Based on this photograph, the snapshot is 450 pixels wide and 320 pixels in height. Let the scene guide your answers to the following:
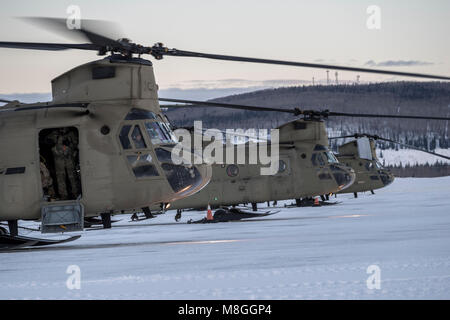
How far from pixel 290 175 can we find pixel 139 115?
43.8 feet

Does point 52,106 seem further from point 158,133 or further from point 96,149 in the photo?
point 158,133

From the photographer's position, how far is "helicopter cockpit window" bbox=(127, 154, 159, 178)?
15516mm

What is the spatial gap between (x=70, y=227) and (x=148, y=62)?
4.44 meters

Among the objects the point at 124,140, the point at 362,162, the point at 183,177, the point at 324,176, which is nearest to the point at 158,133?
the point at 124,140

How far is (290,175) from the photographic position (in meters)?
28.2

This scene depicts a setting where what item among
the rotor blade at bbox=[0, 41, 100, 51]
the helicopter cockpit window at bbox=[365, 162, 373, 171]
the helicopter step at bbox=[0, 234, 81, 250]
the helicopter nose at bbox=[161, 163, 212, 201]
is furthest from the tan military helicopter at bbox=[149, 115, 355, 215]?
the helicopter cockpit window at bbox=[365, 162, 373, 171]

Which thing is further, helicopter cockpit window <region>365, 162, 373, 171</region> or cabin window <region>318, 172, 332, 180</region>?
helicopter cockpit window <region>365, 162, 373, 171</region>

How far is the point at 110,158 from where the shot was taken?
15.4 metres

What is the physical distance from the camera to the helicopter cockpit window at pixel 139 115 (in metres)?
15.8

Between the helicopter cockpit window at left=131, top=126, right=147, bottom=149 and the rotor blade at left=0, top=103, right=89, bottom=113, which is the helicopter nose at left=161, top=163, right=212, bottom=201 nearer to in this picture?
the helicopter cockpit window at left=131, top=126, right=147, bottom=149

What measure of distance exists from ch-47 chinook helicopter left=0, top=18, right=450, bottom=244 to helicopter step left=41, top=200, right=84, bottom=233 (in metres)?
0.02

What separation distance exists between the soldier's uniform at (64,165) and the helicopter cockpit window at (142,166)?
1.41 meters

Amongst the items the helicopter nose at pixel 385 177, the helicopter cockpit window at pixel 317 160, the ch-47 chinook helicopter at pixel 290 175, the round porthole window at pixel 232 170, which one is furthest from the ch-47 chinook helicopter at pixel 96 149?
the helicopter nose at pixel 385 177
